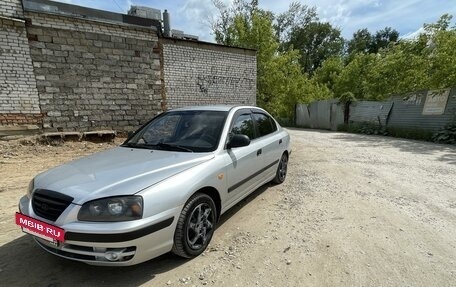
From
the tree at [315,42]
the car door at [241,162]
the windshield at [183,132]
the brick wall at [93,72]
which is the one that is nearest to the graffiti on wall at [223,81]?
the brick wall at [93,72]

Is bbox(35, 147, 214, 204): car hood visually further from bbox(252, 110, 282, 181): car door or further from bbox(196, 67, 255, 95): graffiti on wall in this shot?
bbox(196, 67, 255, 95): graffiti on wall

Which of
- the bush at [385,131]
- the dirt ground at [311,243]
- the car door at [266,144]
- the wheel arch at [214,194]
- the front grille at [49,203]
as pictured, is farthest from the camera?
the bush at [385,131]

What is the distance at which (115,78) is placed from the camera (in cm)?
940

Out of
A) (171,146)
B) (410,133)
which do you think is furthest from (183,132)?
(410,133)

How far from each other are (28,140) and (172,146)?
6876 millimetres

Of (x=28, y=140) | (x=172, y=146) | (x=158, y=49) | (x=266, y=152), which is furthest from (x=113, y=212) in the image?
(x=158, y=49)

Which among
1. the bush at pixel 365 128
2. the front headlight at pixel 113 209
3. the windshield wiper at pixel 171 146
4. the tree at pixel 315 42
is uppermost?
the tree at pixel 315 42

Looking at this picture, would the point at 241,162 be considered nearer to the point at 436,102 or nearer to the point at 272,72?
the point at 436,102

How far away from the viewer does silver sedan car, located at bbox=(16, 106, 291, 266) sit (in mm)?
2324

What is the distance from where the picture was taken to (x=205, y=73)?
457 inches

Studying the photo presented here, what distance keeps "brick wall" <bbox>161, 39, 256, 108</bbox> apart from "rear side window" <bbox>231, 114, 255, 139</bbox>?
7.05 metres

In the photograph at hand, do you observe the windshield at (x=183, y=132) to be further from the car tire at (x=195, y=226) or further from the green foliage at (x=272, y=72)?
the green foliage at (x=272, y=72)

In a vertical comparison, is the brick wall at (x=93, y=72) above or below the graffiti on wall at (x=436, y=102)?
above

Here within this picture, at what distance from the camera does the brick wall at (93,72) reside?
8.31 metres
